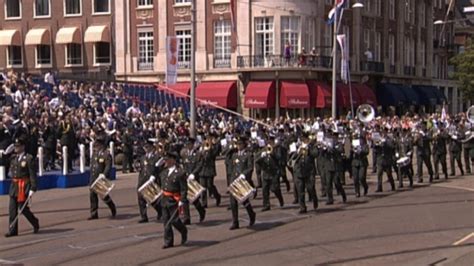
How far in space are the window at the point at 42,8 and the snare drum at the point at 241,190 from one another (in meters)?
42.2

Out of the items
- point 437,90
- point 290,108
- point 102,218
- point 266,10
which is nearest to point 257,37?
point 266,10

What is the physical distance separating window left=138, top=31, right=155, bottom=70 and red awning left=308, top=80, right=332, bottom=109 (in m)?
10.9

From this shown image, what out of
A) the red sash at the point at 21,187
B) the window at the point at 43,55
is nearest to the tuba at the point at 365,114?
the red sash at the point at 21,187

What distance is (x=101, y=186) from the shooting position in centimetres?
1678

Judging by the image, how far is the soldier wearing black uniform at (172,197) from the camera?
532 inches

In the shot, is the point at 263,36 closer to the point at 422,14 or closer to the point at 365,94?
the point at 365,94

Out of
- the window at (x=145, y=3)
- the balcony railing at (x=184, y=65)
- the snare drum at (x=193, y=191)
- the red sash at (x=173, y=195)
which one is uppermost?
the window at (x=145, y=3)

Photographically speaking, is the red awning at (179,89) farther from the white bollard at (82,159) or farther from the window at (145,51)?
the white bollard at (82,159)

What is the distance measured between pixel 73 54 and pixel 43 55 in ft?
7.85

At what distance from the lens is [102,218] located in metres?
17.4

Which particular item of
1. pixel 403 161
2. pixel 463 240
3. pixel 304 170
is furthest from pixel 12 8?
pixel 463 240

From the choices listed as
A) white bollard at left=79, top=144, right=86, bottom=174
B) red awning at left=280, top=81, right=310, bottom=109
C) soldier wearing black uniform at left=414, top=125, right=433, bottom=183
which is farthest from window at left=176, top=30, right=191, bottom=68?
soldier wearing black uniform at left=414, top=125, right=433, bottom=183

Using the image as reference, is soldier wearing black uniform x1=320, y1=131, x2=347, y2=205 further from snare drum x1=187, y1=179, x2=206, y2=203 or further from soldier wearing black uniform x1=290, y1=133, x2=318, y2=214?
snare drum x1=187, y1=179, x2=206, y2=203

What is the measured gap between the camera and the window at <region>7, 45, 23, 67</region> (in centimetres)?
5541
